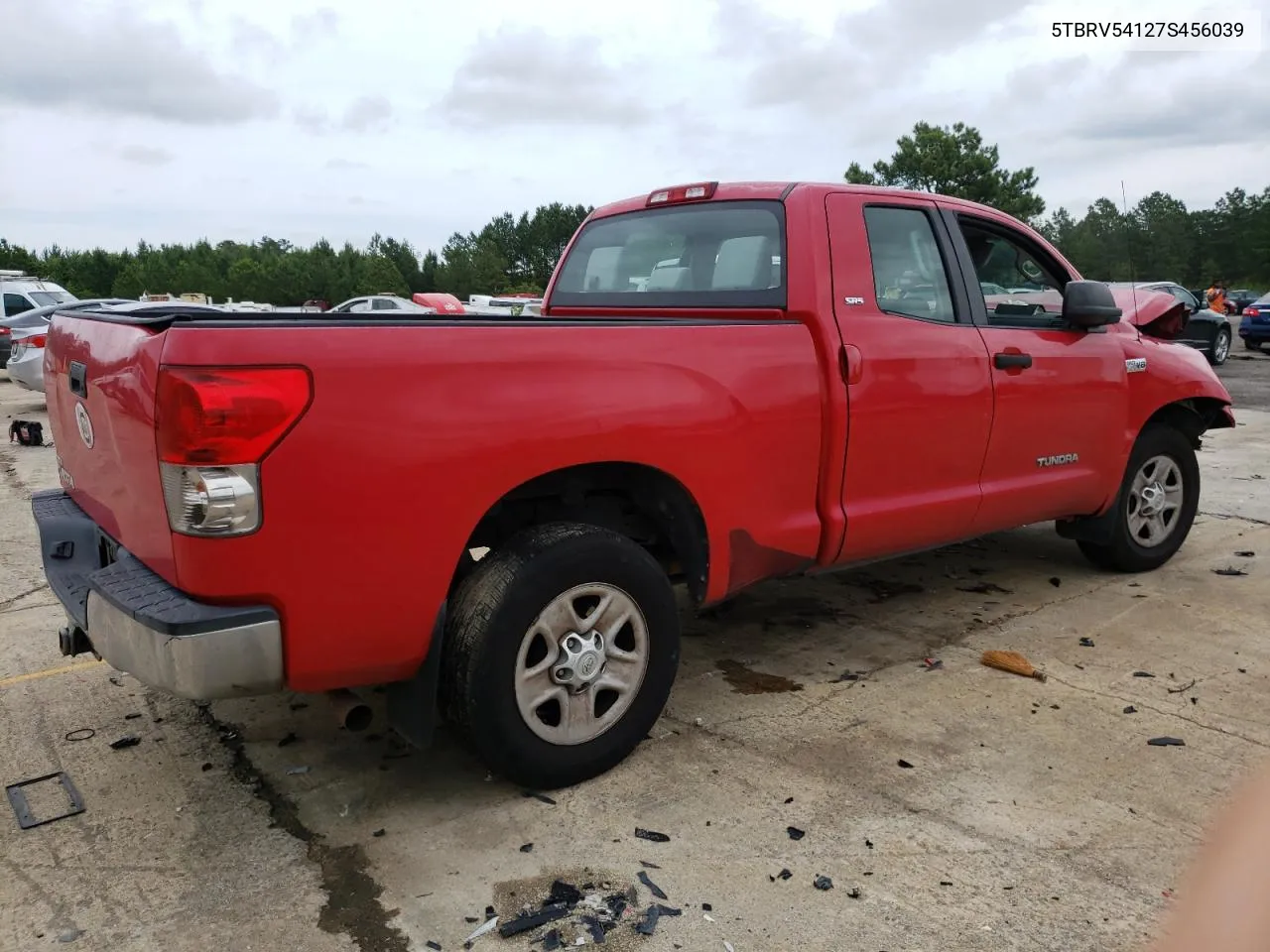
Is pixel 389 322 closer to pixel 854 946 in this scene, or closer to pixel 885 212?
pixel 854 946

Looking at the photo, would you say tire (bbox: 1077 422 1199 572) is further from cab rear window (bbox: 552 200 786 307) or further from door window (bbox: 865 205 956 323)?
cab rear window (bbox: 552 200 786 307)

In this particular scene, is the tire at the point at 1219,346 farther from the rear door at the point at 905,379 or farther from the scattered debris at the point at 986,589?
the rear door at the point at 905,379

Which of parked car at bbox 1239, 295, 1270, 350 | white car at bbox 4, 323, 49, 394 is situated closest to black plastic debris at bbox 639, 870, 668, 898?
white car at bbox 4, 323, 49, 394

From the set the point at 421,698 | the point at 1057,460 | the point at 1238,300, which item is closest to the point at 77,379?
the point at 421,698

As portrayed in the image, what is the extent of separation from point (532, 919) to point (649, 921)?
29 centimetres

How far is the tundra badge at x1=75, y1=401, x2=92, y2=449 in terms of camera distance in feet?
10.0

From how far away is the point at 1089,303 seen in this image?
4574 millimetres

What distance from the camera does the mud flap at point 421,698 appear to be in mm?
2785

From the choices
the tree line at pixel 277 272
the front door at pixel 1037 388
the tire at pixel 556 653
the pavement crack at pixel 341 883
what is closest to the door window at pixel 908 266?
the front door at pixel 1037 388

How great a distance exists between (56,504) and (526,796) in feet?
6.39

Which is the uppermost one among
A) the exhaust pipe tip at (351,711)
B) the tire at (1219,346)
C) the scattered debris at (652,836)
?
the tire at (1219,346)

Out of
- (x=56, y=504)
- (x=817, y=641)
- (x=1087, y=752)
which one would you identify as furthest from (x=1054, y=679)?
(x=56, y=504)

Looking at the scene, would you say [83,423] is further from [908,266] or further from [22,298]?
[22,298]

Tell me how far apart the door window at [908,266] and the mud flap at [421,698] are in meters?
2.20
